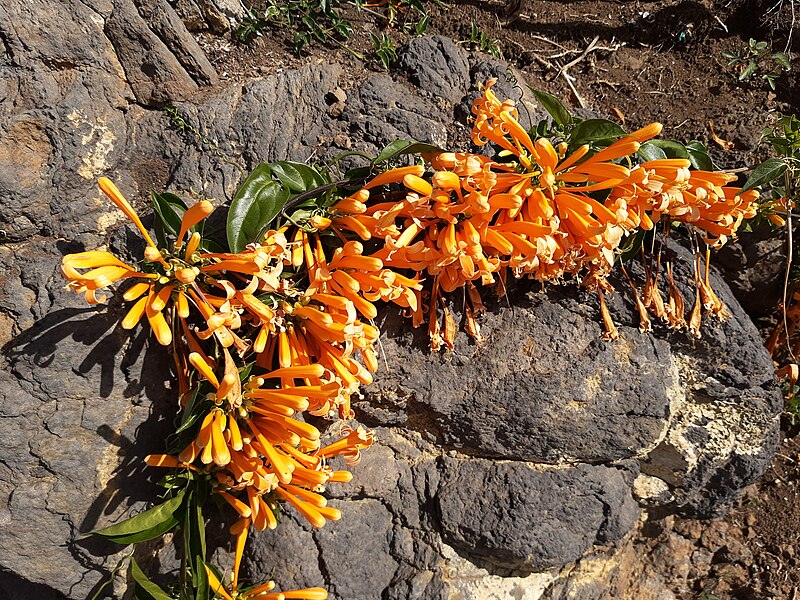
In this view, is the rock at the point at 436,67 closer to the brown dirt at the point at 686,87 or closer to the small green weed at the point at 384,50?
the small green weed at the point at 384,50

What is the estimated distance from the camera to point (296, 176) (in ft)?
8.52

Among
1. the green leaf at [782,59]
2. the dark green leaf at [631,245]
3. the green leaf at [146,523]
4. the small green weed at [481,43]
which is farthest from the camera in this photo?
the green leaf at [782,59]

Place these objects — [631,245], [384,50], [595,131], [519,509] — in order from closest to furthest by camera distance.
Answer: [595,131] < [631,245] < [519,509] < [384,50]

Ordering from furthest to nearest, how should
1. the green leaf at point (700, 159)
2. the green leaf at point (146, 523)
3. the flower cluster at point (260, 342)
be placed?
the green leaf at point (700, 159), the green leaf at point (146, 523), the flower cluster at point (260, 342)

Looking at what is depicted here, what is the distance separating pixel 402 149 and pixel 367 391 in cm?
107

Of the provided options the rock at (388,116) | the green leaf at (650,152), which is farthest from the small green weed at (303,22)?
the green leaf at (650,152)

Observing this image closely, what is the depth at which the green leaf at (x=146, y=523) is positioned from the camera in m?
2.42

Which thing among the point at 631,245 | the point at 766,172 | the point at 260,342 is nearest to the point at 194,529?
the point at 260,342

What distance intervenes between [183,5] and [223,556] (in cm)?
250

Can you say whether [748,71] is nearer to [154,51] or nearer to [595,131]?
[595,131]

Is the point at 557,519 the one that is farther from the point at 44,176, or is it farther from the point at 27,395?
the point at 44,176

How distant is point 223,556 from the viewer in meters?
2.89

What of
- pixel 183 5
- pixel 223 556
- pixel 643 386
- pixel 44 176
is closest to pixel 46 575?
pixel 223 556

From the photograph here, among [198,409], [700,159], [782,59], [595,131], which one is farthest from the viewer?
[782,59]
